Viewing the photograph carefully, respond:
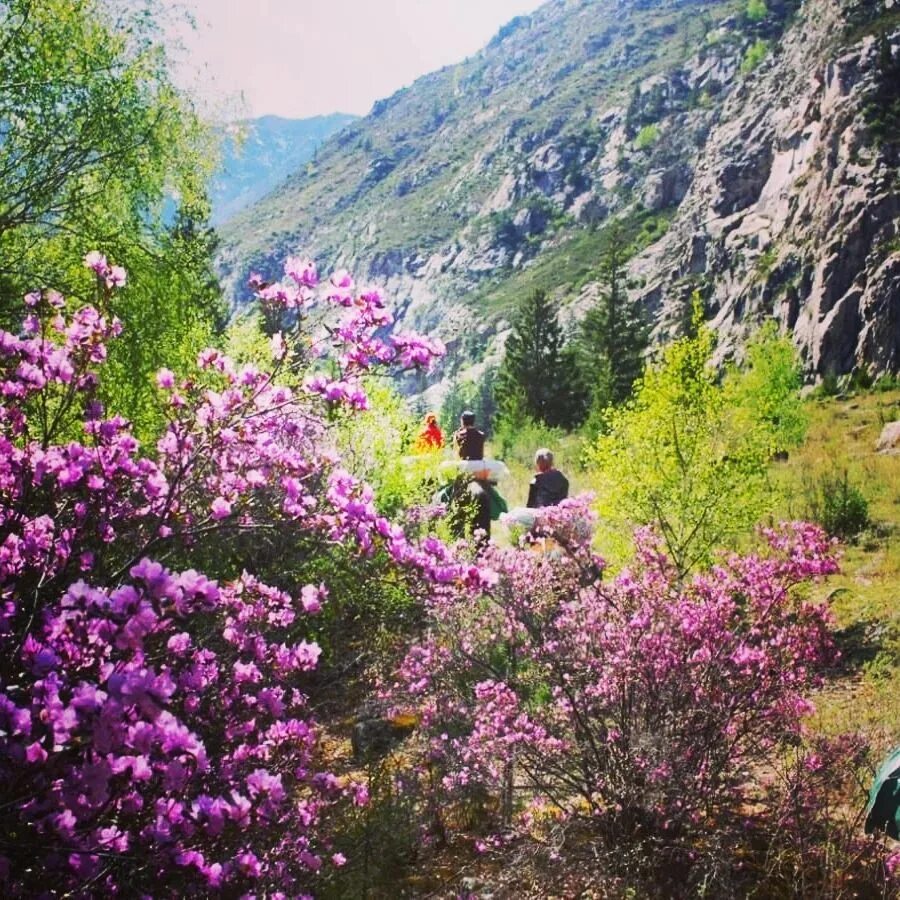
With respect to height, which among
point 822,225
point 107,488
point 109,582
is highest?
point 107,488

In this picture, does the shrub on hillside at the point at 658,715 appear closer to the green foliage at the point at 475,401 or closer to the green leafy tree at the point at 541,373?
the green leafy tree at the point at 541,373

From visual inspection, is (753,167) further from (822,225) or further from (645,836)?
(645,836)

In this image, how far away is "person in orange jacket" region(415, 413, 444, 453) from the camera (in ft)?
35.5

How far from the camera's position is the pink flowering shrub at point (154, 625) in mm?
1842

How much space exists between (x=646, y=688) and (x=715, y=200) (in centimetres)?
9084

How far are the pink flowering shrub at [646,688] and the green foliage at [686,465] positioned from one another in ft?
10.7

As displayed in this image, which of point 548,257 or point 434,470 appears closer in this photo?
point 434,470

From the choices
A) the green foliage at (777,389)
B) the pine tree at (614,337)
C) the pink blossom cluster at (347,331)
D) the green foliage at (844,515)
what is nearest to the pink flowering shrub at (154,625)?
the pink blossom cluster at (347,331)

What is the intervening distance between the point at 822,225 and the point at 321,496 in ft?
195

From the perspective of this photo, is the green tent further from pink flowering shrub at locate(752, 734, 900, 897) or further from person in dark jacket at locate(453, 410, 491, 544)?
person in dark jacket at locate(453, 410, 491, 544)

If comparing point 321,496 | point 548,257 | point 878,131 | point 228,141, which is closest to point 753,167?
point 878,131

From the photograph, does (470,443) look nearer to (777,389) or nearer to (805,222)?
(777,389)

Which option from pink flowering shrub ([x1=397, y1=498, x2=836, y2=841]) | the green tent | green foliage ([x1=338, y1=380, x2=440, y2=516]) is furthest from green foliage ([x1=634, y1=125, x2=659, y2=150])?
the green tent

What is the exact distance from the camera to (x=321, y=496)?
4449 mm
